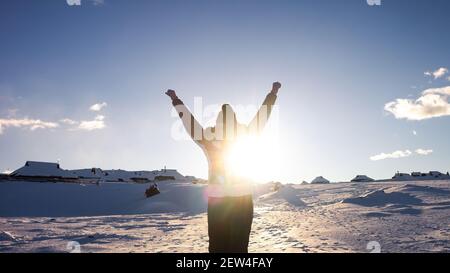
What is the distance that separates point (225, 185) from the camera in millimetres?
3441

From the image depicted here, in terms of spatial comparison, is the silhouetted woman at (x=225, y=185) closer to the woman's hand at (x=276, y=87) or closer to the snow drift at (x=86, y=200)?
the woman's hand at (x=276, y=87)

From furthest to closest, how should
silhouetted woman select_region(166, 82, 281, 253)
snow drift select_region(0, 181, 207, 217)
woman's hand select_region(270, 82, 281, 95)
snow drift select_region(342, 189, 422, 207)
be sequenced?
snow drift select_region(0, 181, 207, 217) → snow drift select_region(342, 189, 422, 207) → woman's hand select_region(270, 82, 281, 95) → silhouetted woman select_region(166, 82, 281, 253)

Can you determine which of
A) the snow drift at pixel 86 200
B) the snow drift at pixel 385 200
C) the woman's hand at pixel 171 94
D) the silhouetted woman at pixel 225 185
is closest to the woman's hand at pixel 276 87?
the silhouetted woman at pixel 225 185

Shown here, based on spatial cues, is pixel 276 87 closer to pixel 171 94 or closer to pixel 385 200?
pixel 171 94

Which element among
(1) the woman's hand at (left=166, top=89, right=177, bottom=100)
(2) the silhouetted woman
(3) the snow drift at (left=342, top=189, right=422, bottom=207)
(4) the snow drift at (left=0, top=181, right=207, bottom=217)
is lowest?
(4) the snow drift at (left=0, top=181, right=207, bottom=217)

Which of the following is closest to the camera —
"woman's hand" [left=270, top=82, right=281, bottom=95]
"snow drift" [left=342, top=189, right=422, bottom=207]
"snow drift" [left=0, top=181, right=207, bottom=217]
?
"woman's hand" [left=270, top=82, right=281, bottom=95]

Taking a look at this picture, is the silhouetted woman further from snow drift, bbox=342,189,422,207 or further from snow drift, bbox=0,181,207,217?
snow drift, bbox=0,181,207,217

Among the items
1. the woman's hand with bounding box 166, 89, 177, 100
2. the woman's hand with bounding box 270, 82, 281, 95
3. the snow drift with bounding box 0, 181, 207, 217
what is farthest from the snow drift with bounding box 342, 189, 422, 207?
the woman's hand with bounding box 166, 89, 177, 100

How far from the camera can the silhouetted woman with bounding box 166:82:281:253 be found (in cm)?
343

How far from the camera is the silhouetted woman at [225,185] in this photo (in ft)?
11.3

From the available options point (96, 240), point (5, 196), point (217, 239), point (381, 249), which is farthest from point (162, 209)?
point (217, 239)

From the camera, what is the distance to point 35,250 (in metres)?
9.09
